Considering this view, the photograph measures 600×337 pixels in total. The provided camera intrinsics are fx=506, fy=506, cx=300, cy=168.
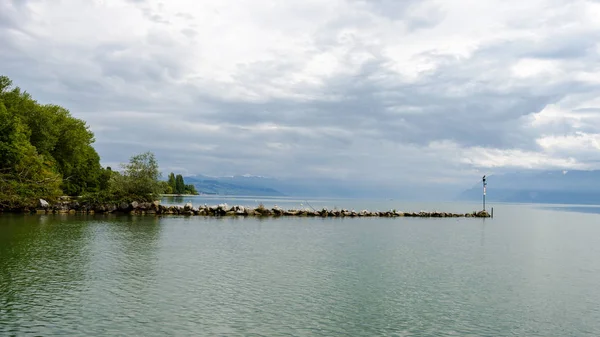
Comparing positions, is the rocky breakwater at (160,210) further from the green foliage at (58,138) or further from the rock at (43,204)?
the green foliage at (58,138)

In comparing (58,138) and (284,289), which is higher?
(58,138)

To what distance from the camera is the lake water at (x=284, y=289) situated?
17.9 metres

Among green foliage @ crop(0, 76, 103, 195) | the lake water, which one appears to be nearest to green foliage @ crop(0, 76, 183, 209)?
green foliage @ crop(0, 76, 103, 195)

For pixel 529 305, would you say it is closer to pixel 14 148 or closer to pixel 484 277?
pixel 484 277

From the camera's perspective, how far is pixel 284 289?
2381 cm

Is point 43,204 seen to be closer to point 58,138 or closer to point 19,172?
point 19,172

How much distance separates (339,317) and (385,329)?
2051 mm

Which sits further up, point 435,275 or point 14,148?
point 14,148

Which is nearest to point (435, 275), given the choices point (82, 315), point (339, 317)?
point (339, 317)

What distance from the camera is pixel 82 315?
18.4 metres

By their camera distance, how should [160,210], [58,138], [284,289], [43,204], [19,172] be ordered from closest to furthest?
[284,289]
[19,172]
[43,204]
[160,210]
[58,138]

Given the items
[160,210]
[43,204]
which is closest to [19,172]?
[43,204]

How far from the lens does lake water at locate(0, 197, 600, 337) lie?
17922 mm

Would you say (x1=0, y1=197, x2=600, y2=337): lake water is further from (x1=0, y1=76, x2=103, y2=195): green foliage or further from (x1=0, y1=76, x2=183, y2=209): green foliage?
(x1=0, y1=76, x2=103, y2=195): green foliage
